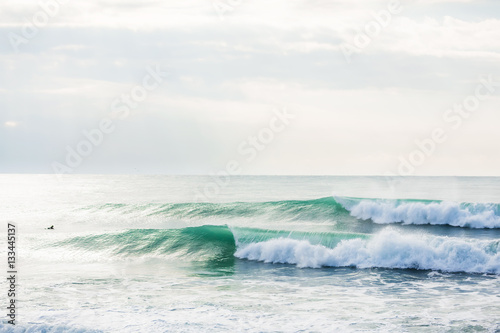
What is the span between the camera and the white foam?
1620 cm

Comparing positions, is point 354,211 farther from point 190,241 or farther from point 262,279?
point 262,279

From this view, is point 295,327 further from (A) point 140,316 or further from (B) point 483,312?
(B) point 483,312

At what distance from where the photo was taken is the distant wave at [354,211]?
28.8 m

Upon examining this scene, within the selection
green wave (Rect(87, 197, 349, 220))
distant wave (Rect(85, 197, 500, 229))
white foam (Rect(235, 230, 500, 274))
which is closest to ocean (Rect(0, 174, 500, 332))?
white foam (Rect(235, 230, 500, 274))

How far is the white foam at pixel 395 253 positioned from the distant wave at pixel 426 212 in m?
11.9

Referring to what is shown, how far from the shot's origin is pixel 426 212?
3028cm

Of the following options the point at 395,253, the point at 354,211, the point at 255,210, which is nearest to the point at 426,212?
the point at 354,211

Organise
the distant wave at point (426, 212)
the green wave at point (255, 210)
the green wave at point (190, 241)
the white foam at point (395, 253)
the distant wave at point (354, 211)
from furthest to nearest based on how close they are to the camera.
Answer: the green wave at point (255, 210) → the distant wave at point (354, 211) → the distant wave at point (426, 212) → the green wave at point (190, 241) → the white foam at point (395, 253)

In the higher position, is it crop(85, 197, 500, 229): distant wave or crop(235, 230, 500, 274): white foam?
crop(85, 197, 500, 229): distant wave

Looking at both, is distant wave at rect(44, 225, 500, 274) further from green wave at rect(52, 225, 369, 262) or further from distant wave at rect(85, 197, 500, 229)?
distant wave at rect(85, 197, 500, 229)

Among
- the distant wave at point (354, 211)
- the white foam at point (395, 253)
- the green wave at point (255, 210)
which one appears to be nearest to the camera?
the white foam at point (395, 253)

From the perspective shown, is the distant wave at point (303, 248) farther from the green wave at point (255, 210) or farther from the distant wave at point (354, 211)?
the distant wave at point (354, 211)

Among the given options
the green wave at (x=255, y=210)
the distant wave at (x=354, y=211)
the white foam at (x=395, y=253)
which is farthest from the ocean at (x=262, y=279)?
the green wave at (x=255, y=210)

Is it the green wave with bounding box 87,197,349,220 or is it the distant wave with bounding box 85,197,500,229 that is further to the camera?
the green wave with bounding box 87,197,349,220
